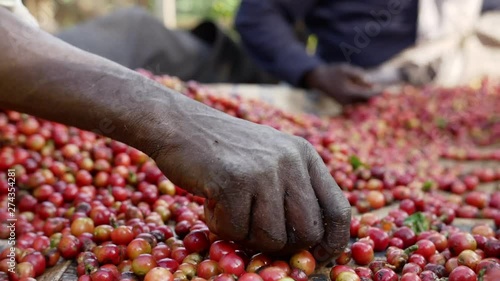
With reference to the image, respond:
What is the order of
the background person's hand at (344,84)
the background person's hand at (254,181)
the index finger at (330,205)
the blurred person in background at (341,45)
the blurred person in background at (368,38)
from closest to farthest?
the background person's hand at (254,181)
the index finger at (330,205)
the background person's hand at (344,84)
the blurred person in background at (341,45)
the blurred person in background at (368,38)

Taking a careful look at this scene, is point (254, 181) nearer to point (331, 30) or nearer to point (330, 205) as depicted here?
point (330, 205)

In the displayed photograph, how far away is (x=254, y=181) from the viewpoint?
57.5 inches

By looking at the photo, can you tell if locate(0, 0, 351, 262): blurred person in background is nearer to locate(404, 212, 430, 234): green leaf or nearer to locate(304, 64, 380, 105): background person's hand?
locate(404, 212, 430, 234): green leaf

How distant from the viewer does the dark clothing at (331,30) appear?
4.92m

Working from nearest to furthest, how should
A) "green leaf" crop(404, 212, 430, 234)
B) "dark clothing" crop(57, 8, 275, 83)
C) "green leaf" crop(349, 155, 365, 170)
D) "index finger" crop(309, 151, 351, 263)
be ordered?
1. "index finger" crop(309, 151, 351, 263)
2. "green leaf" crop(404, 212, 430, 234)
3. "green leaf" crop(349, 155, 365, 170)
4. "dark clothing" crop(57, 8, 275, 83)

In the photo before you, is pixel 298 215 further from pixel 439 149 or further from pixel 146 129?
pixel 439 149

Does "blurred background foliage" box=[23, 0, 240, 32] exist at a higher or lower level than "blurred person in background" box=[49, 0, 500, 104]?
lower

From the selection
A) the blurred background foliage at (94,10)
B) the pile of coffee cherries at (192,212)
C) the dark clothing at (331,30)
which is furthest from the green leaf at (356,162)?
the blurred background foliage at (94,10)

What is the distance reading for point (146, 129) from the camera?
1571 millimetres

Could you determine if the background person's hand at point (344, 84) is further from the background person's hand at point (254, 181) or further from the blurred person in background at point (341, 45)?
the background person's hand at point (254, 181)

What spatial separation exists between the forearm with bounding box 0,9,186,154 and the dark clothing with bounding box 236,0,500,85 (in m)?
3.38

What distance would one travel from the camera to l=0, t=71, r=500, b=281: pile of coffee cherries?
1675mm

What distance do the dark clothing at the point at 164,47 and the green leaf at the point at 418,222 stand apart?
2.49 m

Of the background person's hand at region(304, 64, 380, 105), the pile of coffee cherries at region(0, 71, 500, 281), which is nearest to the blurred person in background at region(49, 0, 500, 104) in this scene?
the background person's hand at region(304, 64, 380, 105)
